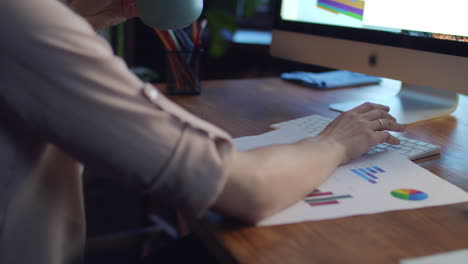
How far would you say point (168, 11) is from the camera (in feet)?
2.56

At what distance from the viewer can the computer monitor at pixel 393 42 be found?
764 millimetres

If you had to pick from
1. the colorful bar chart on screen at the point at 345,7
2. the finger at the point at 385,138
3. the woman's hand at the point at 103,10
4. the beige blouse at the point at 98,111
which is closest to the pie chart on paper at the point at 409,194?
the finger at the point at 385,138

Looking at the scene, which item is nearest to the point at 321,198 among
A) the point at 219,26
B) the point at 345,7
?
the point at 345,7

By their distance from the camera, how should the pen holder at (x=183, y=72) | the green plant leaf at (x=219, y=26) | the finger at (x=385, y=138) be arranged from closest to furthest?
the finger at (x=385, y=138), the pen holder at (x=183, y=72), the green plant leaf at (x=219, y=26)

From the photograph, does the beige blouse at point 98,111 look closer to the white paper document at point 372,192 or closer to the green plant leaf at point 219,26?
the white paper document at point 372,192

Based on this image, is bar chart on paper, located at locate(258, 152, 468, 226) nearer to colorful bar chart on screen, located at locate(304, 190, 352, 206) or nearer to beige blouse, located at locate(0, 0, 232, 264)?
colorful bar chart on screen, located at locate(304, 190, 352, 206)

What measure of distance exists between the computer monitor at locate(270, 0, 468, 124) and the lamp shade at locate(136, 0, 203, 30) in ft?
1.15

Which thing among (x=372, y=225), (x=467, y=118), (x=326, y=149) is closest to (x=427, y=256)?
(x=372, y=225)

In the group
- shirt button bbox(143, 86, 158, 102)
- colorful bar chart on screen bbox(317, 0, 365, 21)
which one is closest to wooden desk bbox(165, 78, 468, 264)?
shirt button bbox(143, 86, 158, 102)

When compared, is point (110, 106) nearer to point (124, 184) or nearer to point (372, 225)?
point (124, 184)

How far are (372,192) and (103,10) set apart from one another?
2.15 ft

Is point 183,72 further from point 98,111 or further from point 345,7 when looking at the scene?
point 98,111

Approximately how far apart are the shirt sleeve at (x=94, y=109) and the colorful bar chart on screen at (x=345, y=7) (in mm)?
647

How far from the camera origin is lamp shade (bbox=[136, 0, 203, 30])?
2.56ft
